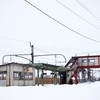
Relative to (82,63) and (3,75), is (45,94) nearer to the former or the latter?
(3,75)

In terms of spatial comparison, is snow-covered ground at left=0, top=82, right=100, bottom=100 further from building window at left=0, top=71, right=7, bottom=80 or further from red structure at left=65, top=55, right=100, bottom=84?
red structure at left=65, top=55, right=100, bottom=84

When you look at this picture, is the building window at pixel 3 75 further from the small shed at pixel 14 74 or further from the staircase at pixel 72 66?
the staircase at pixel 72 66

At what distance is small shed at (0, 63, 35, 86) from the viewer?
3509cm

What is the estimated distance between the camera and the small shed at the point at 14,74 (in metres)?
35.1

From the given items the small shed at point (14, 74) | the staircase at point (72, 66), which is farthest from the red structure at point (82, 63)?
the small shed at point (14, 74)

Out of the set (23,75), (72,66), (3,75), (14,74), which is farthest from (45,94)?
(72,66)

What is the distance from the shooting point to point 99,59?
171 feet

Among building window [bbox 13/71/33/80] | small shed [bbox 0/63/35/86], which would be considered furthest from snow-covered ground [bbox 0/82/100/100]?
building window [bbox 13/71/33/80]

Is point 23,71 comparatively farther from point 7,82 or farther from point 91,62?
point 91,62

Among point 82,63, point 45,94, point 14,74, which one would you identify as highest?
point 82,63

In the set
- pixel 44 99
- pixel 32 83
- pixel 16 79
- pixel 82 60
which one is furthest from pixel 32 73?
pixel 44 99

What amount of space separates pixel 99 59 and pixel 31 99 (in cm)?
3951

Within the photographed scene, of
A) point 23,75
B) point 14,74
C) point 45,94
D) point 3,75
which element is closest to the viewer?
point 45,94

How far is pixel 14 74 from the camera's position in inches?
1405
